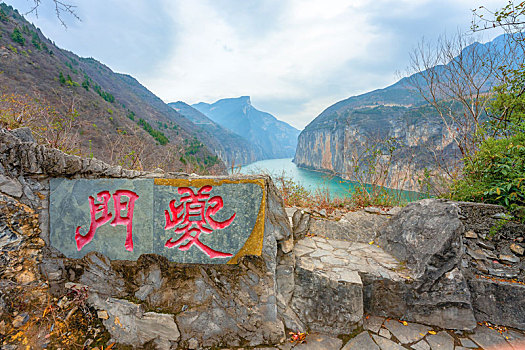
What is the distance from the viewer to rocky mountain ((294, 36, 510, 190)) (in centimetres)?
444

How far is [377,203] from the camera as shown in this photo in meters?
4.12

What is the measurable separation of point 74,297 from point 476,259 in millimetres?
4201

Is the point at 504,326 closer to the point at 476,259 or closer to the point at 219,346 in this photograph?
the point at 476,259

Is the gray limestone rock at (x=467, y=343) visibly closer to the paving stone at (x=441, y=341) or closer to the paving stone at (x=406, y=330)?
the paving stone at (x=441, y=341)

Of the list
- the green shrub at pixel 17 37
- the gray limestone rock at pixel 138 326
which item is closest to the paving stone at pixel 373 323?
the gray limestone rock at pixel 138 326

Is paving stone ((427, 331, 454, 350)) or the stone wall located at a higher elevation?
the stone wall

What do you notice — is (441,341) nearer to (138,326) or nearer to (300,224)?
(300,224)

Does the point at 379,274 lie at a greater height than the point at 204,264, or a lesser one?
lesser

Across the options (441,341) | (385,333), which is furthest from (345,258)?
(441,341)

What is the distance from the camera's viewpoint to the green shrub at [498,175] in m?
2.26

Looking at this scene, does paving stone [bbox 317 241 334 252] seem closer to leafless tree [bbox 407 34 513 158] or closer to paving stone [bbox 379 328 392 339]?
paving stone [bbox 379 328 392 339]

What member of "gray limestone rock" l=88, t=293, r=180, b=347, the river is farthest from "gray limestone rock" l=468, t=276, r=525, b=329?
"gray limestone rock" l=88, t=293, r=180, b=347

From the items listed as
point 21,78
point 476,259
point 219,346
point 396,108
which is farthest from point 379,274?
point 396,108

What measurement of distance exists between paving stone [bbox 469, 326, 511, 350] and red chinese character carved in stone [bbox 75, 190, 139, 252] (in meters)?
3.34
